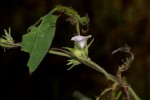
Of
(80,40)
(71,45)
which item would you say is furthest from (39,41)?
(71,45)

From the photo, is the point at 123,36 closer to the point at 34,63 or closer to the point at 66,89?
the point at 66,89

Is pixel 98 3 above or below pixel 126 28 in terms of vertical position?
above

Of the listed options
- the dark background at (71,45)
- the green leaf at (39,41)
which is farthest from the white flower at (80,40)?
the dark background at (71,45)

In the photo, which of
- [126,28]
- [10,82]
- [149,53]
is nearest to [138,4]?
[126,28]

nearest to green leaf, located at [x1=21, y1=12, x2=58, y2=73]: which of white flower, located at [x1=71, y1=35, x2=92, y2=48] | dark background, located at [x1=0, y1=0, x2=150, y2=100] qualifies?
white flower, located at [x1=71, y1=35, x2=92, y2=48]

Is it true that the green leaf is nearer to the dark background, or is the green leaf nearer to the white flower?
the white flower

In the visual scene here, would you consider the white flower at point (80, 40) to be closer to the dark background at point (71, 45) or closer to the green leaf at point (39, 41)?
the green leaf at point (39, 41)
